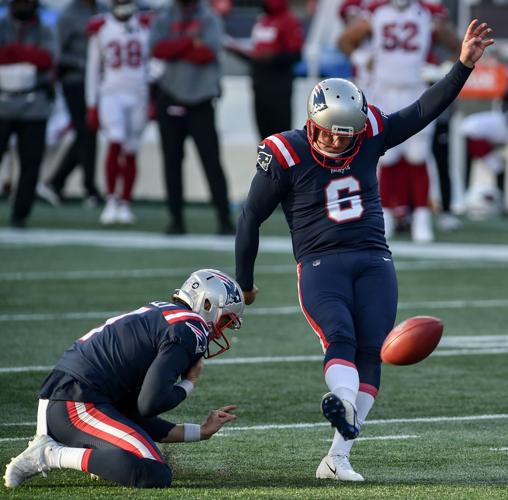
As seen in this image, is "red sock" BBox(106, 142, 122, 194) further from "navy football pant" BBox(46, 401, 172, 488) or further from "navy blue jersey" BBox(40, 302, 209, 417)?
"navy football pant" BBox(46, 401, 172, 488)

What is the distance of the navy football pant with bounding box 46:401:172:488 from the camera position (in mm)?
5598

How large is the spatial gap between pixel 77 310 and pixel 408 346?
490 cm

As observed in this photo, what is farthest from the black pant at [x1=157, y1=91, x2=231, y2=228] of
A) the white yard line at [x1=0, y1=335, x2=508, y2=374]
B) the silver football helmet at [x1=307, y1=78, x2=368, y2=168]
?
the silver football helmet at [x1=307, y1=78, x2=368, y2=168]

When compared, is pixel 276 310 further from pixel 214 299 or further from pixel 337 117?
pixel 214 299

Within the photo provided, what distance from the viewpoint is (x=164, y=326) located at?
575 centimetres

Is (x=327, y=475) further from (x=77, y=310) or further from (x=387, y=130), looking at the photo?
(x=77, y=310)

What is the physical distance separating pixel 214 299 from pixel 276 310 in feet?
15.7

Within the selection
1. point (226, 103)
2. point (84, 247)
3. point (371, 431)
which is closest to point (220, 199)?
point (84, 247)

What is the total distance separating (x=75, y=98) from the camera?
1716 centimetres

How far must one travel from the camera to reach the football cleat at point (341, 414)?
554 cm

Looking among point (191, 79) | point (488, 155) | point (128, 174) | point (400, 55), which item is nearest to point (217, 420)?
point (191, 79)

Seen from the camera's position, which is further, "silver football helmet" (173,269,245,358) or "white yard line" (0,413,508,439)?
"white yard line" (0,413,508,439)

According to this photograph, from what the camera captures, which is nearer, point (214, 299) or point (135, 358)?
point (135, 358)

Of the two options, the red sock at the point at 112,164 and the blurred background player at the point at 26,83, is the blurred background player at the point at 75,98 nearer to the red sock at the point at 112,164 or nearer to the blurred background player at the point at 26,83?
the red sock at the point at 112,164
